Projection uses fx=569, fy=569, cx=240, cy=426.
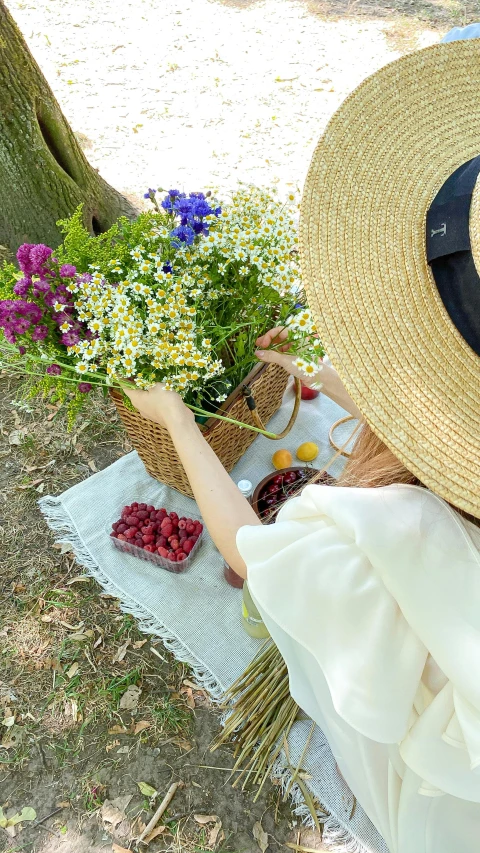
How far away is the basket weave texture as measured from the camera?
1872 mm

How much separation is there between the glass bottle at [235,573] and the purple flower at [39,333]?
0.90 m

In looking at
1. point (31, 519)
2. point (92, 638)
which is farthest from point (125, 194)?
point (92, 638)

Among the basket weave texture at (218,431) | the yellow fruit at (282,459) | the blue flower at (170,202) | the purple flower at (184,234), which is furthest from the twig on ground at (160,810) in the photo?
the blue flower at (170,202)

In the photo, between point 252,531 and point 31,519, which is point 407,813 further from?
point 31,519

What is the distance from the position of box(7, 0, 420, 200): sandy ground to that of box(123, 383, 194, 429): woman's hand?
2.84 metres

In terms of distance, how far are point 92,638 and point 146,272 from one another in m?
1.40

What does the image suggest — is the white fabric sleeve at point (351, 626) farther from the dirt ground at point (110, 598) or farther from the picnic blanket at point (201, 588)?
the dirt ground at point (110, 598)

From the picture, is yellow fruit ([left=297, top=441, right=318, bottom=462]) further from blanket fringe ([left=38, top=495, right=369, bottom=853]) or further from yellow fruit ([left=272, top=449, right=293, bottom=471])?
blanket fringe ([left=38, top=495, right=369, bottom=853])

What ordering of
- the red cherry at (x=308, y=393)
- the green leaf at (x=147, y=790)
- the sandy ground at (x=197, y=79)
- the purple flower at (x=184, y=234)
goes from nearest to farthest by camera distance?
the purple flower at (x=184, y=234)
the green leaf at (x=147, y=790)
the red cherry at (x=308, y=393)
the sandy ground at (x=197, y=79)

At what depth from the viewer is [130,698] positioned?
2018 millimetres

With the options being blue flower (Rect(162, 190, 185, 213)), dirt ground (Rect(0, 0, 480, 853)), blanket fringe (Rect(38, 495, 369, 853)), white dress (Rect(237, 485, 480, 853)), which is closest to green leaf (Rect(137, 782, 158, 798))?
dirt ground (Rect(0, 0, 480, 853))

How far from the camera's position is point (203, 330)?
1.55 m

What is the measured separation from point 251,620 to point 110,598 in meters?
0.61

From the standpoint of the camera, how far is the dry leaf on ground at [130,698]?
2002 mm
